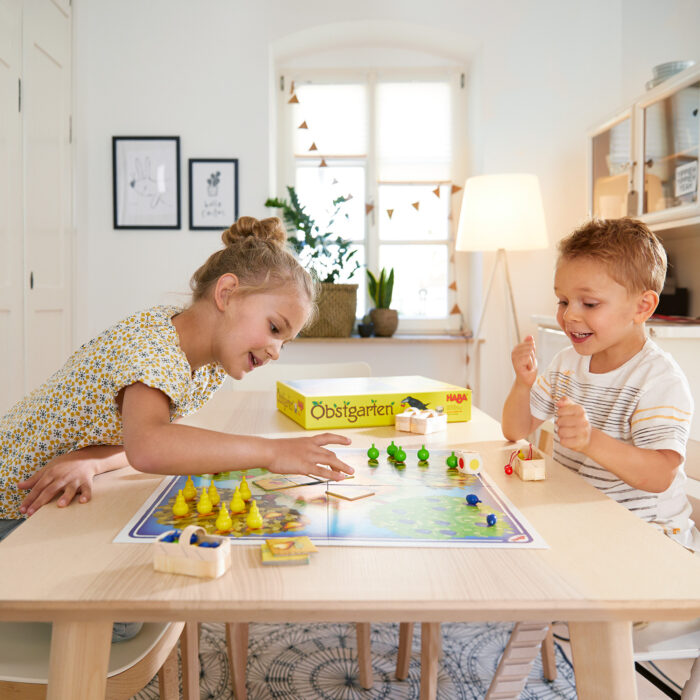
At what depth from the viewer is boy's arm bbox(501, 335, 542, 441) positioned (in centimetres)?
132

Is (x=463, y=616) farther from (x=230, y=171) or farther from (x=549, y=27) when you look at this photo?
(x=549, y=27)

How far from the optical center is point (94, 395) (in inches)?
44.8

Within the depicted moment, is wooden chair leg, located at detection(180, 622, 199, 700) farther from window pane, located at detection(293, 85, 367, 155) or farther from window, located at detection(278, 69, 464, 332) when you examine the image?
window pane, located at detection(293, 85, 367, 155)

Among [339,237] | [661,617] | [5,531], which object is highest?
[339,237]

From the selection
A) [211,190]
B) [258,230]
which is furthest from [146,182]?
[258,230]

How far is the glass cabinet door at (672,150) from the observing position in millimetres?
2508

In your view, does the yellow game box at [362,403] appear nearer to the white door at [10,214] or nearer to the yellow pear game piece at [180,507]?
the yellow pear game piece at [180,507]

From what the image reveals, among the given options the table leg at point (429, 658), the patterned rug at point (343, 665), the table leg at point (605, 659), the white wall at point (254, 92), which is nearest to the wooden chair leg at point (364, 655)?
the patterned rug at point (343, 665)

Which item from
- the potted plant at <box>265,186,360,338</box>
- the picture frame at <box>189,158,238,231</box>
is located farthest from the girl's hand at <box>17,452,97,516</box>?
the picture frame at <box>189,158,238,231</box>

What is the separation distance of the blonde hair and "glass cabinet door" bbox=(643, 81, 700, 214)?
6.15ft

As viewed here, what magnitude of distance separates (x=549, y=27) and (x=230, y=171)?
1.87 metres

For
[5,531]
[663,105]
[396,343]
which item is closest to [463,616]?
[5,531]

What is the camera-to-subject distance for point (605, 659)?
68cm

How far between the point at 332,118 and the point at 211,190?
88 cm
